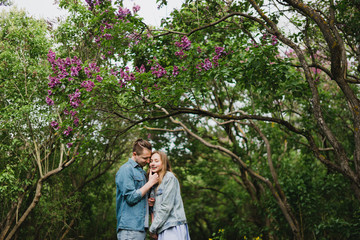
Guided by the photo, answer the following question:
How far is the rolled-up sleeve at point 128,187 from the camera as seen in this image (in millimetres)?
3299

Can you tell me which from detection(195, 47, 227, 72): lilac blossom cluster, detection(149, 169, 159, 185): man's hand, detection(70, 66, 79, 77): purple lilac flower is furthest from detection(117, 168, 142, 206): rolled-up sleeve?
detection(70, 66, 79, 77): purple lilac flower

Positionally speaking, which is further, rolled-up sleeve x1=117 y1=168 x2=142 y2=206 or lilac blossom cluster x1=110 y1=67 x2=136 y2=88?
lilac blossom cluster x1=110 y1=67 x2=136 y2=88

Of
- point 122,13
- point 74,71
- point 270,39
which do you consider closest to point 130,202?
point 74,71

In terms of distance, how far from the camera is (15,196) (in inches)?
323

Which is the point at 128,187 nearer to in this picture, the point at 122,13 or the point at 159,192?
the point at 159,192

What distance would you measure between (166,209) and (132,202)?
1.21 ft

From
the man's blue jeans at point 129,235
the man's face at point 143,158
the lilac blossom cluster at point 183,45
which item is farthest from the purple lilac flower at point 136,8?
the man's blue jeans at point 129,235

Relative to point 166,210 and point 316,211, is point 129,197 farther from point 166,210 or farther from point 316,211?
point 316,211

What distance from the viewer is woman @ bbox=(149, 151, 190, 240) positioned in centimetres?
328

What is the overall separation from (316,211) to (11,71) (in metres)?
8.46

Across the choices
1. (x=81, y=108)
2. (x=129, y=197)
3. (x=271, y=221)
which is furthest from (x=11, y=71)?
(x=271, y=221)

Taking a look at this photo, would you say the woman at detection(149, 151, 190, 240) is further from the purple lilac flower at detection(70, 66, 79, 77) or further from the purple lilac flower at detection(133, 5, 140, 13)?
the purple lilac flower at detection(133, 5, 140, 13)

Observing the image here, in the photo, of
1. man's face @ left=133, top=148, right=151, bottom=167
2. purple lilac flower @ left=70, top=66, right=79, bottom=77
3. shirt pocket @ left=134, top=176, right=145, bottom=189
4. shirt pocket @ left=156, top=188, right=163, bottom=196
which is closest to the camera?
shirt pocket @ left=156, top=188, right=163, bottom=196

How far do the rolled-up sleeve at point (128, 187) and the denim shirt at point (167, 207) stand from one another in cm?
24
